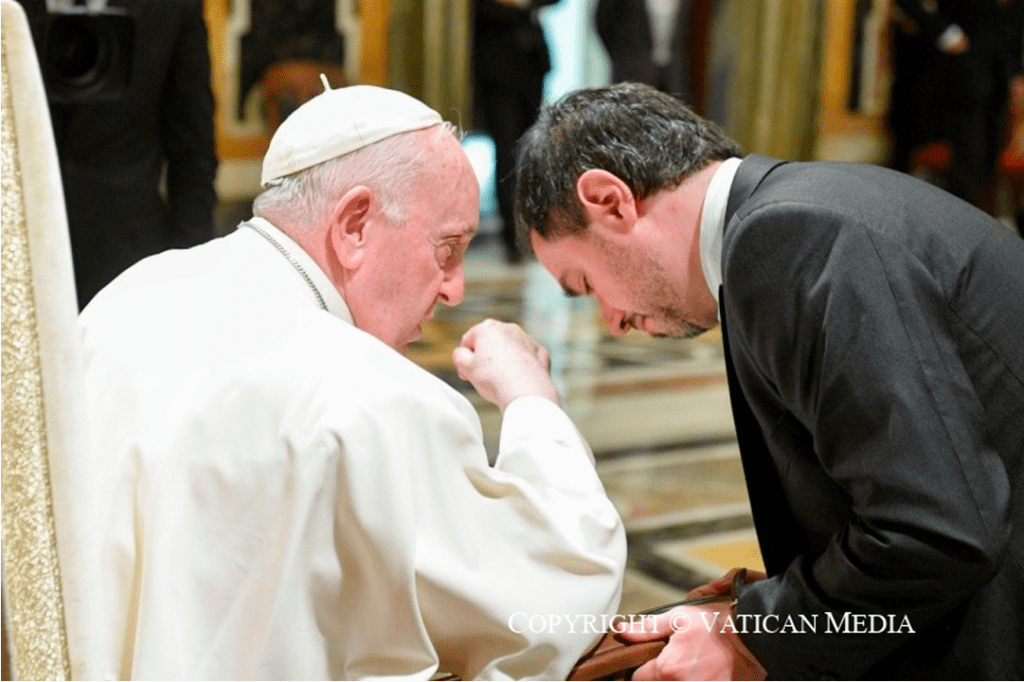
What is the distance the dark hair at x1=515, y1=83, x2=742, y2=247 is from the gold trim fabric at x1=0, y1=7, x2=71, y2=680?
1.07m

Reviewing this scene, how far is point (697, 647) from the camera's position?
186cm

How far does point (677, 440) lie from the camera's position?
17.3 ft

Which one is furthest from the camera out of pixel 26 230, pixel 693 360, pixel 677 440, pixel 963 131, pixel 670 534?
pixel 963 131

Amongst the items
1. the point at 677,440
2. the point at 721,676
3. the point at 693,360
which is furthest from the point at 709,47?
the point at 721,676

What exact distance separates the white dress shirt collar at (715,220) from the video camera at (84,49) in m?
1.97

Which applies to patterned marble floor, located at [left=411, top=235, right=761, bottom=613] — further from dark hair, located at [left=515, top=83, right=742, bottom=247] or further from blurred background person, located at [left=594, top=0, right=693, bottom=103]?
blurred background person, located at [left=594, top=0, right=693, bottom=103]

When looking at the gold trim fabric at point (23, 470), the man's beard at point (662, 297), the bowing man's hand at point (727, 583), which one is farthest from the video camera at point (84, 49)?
the gold trim fabric at point (23, 470)

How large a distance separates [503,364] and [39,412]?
98 cm

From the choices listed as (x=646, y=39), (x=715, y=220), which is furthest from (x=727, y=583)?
(x=646, y=39)

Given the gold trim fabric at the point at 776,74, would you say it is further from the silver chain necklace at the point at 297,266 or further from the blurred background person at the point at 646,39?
the silver chain necklace at the point at 297,266

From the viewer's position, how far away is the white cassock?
1559 mm

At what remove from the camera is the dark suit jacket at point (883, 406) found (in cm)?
156

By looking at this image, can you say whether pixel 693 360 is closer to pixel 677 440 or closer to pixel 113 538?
pixel 677 440

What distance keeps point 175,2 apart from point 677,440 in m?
2.74
